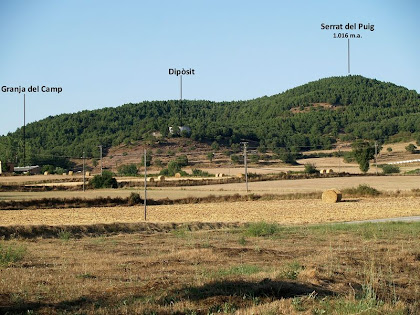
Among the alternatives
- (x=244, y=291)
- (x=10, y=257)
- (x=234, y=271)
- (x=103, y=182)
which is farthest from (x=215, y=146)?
(x=244, y=291)

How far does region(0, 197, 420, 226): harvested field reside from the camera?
36906mm

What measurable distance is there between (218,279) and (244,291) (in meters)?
1.13

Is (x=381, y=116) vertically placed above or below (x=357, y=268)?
above

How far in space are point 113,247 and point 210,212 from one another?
2122cm

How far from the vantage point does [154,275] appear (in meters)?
13.9

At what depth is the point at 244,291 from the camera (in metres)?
11.3

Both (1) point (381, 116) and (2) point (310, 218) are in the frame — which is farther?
(1) point (381, 116)

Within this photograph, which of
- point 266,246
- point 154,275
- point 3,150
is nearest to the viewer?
point 154,275

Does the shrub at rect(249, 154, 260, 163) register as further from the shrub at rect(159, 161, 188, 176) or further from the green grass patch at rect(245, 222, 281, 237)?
the green grass patch at rect(245, 222, 281, 237)

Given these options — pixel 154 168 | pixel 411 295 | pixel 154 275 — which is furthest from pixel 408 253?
pixel 154 168

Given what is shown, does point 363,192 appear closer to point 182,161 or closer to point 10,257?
point 10,257

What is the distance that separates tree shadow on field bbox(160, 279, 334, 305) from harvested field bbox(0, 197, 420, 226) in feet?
75.8

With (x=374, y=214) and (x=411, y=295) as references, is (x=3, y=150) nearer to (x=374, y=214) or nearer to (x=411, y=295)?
(x=374, y=214)

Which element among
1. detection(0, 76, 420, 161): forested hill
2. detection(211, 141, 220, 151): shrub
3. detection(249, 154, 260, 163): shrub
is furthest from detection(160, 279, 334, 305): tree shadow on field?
detection(211, 141, 220, 151): shrub
